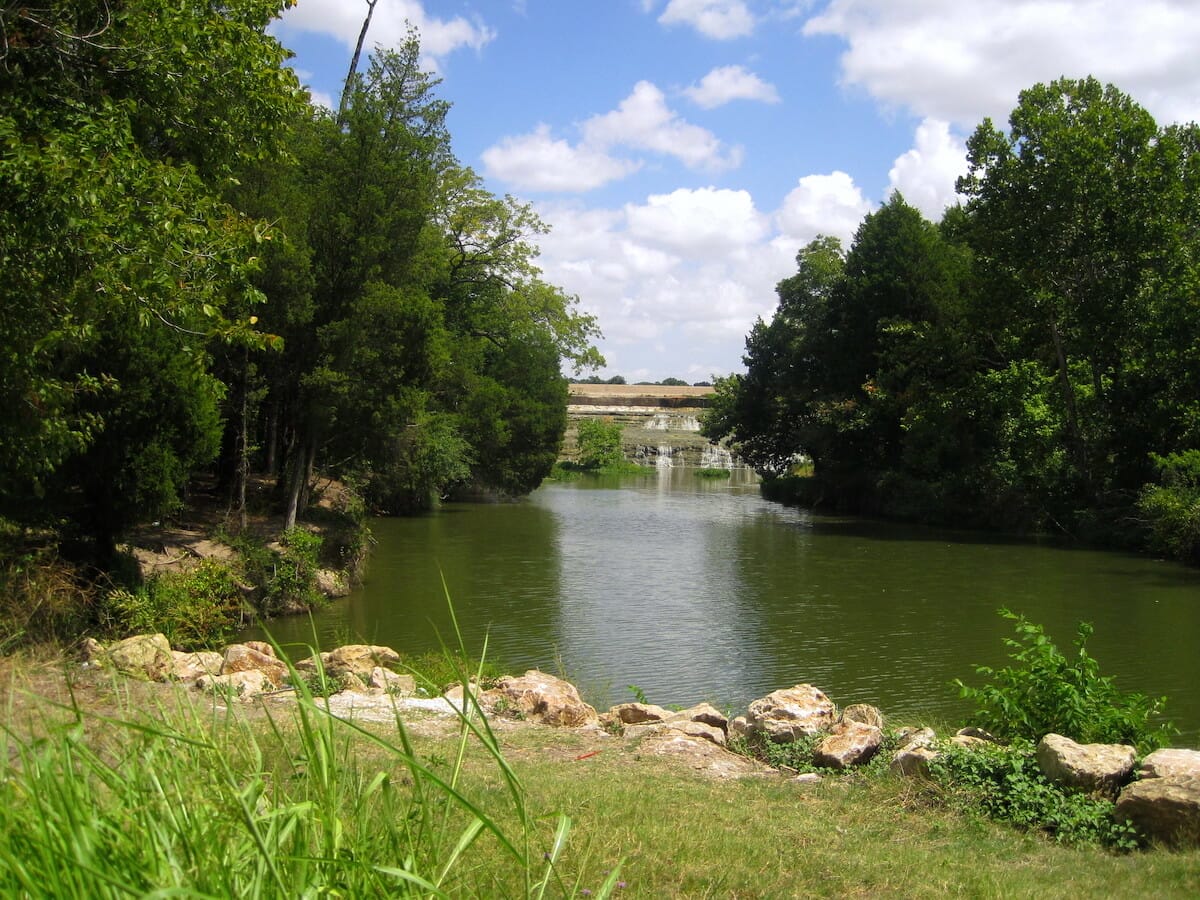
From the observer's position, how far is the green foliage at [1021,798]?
18.5 feet

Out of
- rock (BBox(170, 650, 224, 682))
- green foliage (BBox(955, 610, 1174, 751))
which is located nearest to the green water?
rock (BBox(170, 650, 224, 682))

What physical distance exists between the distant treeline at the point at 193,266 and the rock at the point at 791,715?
18.6 ft

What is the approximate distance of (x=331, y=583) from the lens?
18.3m

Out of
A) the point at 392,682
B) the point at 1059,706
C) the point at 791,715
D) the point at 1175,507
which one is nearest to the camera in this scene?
the point at 1059,706

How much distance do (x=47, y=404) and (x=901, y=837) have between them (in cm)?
814

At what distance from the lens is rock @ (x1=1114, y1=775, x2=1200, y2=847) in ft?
17.9

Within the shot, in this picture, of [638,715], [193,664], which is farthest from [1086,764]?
[193,664]

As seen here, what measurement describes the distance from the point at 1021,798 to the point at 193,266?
24.9 feet

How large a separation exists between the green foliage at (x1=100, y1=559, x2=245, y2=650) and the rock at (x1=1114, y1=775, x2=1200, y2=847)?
949 cm

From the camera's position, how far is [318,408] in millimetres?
18734

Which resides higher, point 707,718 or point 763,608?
point 707,718

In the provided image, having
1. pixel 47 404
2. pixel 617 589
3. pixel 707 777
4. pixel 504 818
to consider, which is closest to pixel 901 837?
pixel 707 777

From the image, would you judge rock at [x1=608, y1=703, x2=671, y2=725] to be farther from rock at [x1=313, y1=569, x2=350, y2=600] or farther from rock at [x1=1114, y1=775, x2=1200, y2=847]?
rock at [x1=313, y1=569, x2=350, y2=600]

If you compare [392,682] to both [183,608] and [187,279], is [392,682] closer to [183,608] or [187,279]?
[187,279]
